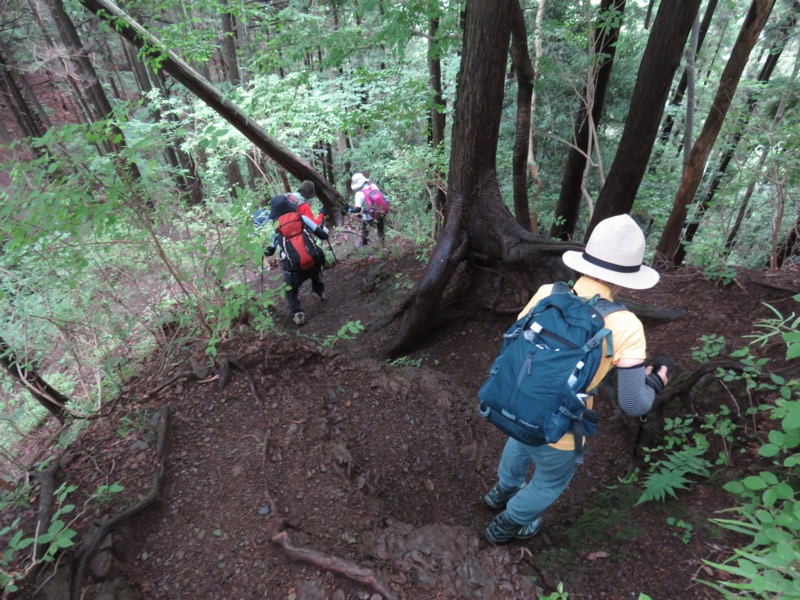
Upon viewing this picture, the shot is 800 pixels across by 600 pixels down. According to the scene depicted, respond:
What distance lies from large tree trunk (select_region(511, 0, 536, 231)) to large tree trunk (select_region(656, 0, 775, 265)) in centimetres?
226

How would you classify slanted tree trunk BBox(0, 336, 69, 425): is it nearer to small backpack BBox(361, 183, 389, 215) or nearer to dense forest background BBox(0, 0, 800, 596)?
dense forest background BBox(0, 0, 800, 596)

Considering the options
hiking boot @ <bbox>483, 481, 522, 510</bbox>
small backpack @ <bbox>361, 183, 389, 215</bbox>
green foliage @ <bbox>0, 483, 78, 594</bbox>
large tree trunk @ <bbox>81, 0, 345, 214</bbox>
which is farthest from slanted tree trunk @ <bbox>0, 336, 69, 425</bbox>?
small backpack @ <bbox>361, 183, 389, 215</bbox>

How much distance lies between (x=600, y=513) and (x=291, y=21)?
7724mm

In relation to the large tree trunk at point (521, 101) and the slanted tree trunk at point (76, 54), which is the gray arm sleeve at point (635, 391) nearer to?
the large tree trunk at point (521, 101)

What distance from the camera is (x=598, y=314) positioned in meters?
1.96

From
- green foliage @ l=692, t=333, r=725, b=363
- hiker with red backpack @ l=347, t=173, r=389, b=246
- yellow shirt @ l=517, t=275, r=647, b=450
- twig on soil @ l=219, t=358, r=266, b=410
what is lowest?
hiker with red backpack @ l=347, t=173, r=389, b=246

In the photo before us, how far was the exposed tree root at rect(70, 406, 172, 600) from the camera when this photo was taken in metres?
1.83

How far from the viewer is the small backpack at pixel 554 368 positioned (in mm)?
1921

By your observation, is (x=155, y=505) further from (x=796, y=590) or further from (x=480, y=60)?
(x=480, y=60)

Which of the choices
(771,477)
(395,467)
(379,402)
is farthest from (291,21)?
(771,477)

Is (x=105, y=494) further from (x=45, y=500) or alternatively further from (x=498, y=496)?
(x=498, y=496)

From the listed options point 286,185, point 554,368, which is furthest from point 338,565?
point 286,185

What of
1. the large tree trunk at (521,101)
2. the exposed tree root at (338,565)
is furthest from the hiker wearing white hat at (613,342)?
the large tree trunk at (521,101)

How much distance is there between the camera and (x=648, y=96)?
14.9 ft
